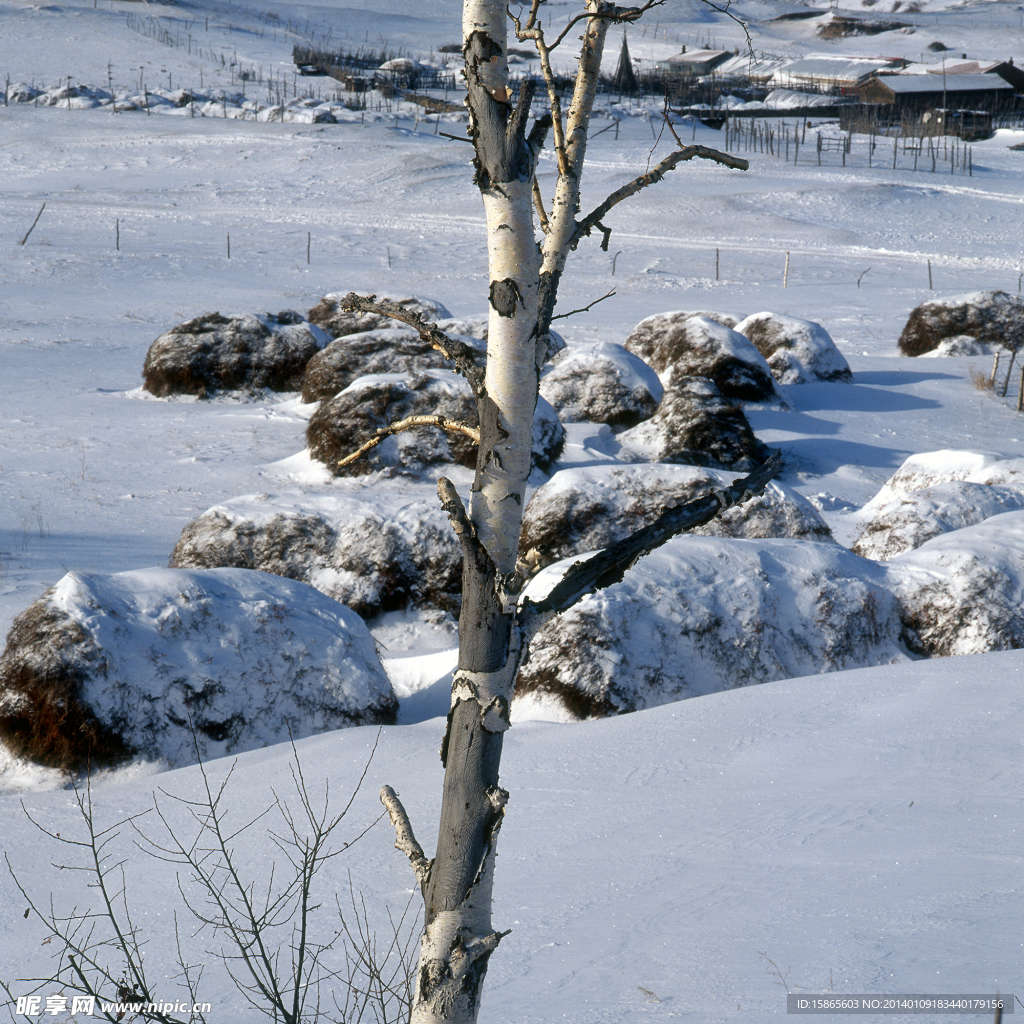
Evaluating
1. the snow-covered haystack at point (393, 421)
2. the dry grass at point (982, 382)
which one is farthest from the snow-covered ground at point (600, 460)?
the snow-covered haystack at point (393, 421)

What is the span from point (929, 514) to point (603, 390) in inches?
232

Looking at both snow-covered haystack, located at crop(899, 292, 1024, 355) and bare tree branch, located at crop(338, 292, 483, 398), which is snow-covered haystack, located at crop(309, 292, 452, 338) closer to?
snow-covered haystack, located at crop(899, 292, 1024, 355)

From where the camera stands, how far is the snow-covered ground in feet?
12.4

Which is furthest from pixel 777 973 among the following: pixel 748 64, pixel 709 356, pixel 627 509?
pixel 748 64

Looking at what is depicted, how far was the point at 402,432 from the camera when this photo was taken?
12.3 metres

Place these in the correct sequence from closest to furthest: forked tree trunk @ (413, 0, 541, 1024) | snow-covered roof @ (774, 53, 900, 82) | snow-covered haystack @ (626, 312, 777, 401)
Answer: forked tree trunk @ (413, 0, 541, 1024) → snow-covered haystack @ (626, 312, 777, 401) → snow-covered roof @ (774, 53, 900, 82)

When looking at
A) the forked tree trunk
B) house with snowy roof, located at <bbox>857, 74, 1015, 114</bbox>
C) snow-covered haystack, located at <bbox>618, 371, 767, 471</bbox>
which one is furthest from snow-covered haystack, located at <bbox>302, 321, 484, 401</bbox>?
house with snowy roof, located at <bbox>857, 74, 1015, 114</bbox>

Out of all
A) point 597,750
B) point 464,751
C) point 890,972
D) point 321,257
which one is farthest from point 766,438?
point 321,257

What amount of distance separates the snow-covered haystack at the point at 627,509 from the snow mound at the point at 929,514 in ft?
1.81

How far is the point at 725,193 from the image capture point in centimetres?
3628

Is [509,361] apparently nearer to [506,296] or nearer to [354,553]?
[506,296]

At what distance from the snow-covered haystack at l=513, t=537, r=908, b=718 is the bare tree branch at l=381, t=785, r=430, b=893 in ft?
12.2

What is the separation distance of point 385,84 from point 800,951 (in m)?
57.8

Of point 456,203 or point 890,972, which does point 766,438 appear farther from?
point 456,203
